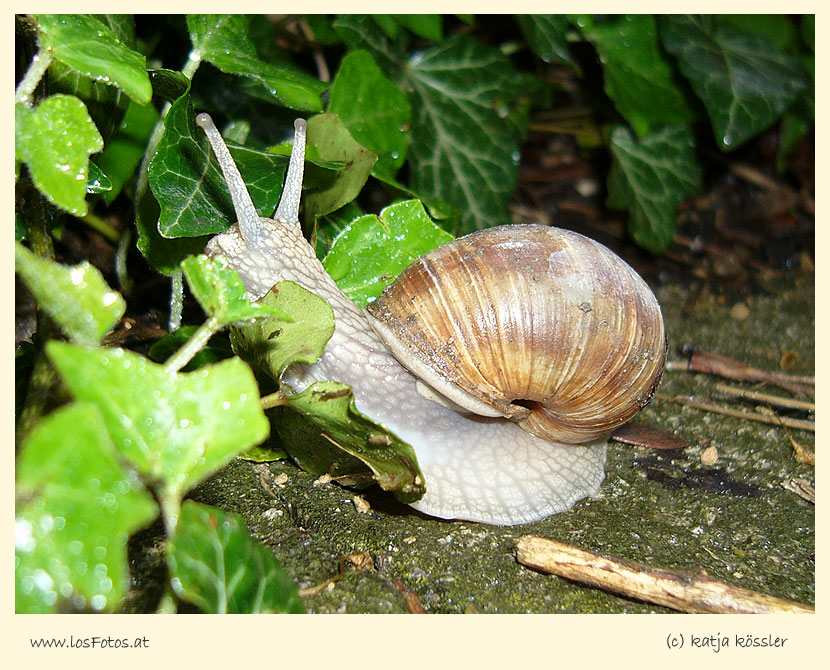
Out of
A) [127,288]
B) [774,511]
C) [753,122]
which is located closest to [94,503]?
[127,288]

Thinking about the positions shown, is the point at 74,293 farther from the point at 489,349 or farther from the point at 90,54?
the point at 489,349

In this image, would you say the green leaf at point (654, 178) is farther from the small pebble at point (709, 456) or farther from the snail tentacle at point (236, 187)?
the snail tentacle at point (236, 187)

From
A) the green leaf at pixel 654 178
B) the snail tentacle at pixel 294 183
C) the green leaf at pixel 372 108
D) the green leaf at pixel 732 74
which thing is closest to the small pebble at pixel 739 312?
the green leaf at pixel 654 178

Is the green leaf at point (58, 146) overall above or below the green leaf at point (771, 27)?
below

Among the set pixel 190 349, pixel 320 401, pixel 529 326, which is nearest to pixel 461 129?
pixel 529 326

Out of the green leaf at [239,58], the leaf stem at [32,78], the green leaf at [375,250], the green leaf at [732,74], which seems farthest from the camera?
the green leaf at [732,74]

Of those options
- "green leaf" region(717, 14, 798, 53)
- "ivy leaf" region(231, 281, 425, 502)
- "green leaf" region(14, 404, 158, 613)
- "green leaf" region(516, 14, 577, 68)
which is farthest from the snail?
"green leaf" region(717, 14, 798, 53)

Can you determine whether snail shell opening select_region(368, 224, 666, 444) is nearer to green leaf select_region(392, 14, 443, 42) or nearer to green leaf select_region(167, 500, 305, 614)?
green leaf select_region(167, 500, 305, 614)

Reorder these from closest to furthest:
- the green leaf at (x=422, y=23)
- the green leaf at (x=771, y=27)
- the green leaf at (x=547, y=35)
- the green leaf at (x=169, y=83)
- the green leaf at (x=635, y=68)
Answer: the green leaf at (x=169, y=83), the green leaf at (x=422, y=23), the green leaf at (x=547, y=35), the green leaf at (x=635, y=68), the green leaf at (x=771, y=27)

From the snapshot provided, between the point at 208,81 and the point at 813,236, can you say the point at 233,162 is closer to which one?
the point at 208,81
